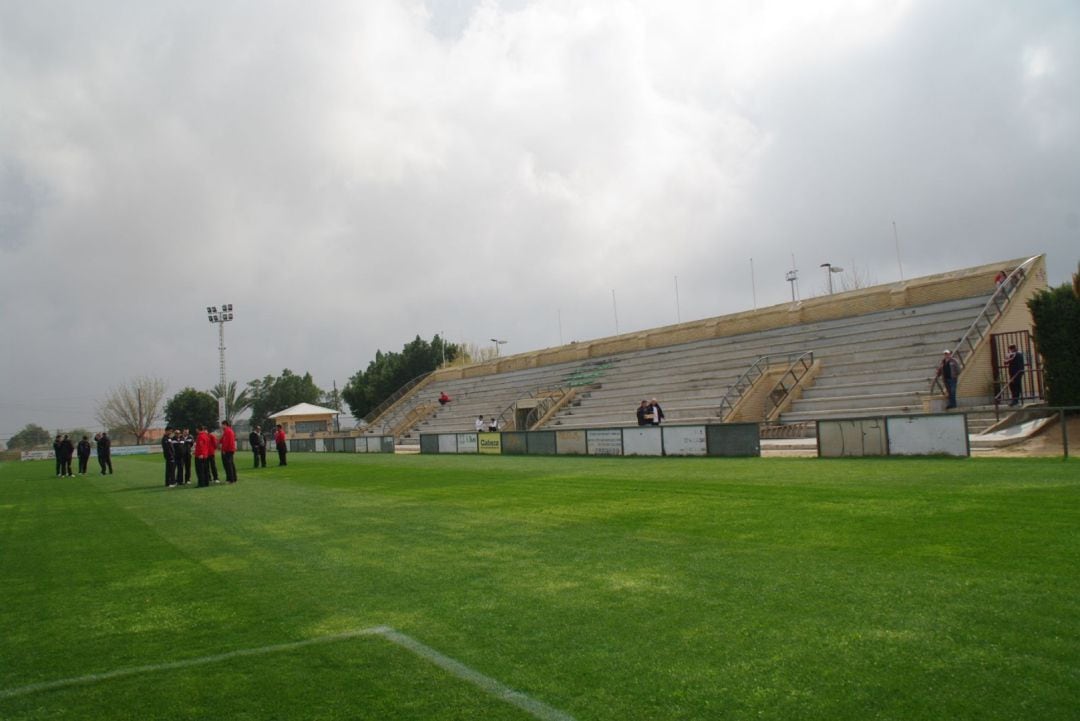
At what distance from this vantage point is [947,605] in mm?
5168

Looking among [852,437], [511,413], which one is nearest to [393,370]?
[511,413]

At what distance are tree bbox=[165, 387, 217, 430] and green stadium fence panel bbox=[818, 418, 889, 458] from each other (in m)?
74.3

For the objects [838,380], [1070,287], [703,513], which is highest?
[1070,287]

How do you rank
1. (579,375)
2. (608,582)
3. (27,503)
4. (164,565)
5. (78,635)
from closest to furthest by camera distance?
(78,635)
(608,582)
(164,565)
(27,503)
(579,375)

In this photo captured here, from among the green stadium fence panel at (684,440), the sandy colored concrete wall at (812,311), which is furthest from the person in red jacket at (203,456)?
the sandy colored concrete wall at (812,311)

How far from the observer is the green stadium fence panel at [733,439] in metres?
21.4

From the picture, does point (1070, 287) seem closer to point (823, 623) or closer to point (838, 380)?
point (838, 380)

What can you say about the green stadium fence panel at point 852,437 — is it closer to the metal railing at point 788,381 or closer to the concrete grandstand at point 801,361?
the concrete grandstand at point 801,361

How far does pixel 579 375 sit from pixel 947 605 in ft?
135

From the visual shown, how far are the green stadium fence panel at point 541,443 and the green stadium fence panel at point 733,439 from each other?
308 inches

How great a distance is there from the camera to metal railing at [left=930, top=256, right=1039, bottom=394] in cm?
A: 2455

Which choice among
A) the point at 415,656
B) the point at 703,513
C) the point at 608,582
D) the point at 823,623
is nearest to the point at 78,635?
the point at 415,656

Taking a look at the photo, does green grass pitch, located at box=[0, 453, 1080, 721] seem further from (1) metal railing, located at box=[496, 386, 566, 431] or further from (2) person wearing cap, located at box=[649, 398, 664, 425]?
(1) metal railing, located at box=[496, 386, 566, 431]

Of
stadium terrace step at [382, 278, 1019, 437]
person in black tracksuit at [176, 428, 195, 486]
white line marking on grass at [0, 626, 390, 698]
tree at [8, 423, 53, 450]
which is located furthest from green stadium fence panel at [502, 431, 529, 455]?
tree at [8, 423, 53, 450]
